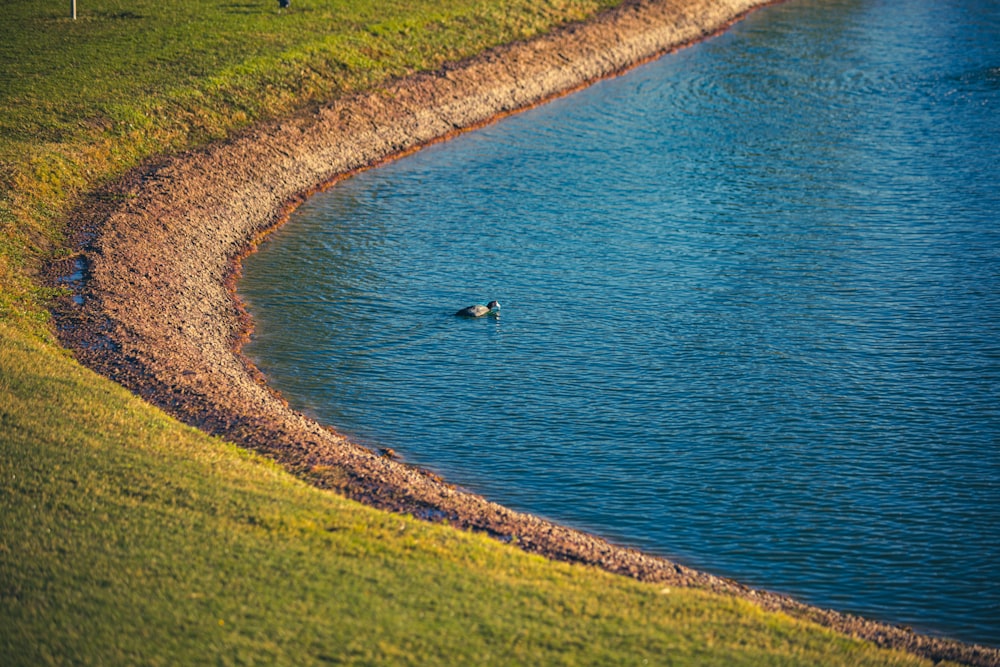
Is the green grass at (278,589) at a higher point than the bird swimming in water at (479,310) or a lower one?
higher

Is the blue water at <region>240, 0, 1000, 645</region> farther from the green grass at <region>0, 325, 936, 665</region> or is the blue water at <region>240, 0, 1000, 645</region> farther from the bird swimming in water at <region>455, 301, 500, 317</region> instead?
the green grass at <region>0, 325, 936, 665</region>

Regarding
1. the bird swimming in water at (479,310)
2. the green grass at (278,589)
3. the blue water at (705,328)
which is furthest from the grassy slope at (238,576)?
the bird swimming in water at (479,310)

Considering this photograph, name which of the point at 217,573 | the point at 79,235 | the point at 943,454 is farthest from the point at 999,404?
the point at 79,235

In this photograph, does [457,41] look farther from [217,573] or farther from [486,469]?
[217,573]

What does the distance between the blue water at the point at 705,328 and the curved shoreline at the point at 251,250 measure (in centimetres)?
111

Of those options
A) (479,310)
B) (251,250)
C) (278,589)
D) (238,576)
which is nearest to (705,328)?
(479,310)

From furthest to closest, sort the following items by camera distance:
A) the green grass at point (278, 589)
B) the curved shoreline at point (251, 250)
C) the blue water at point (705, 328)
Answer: the blue water at point (705, 328)
the curved shoreline at point (251, 250)
the green grass at point (278, 589)

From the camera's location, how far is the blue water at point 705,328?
832 inches

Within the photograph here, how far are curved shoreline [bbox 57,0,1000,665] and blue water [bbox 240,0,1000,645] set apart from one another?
3.65 ft

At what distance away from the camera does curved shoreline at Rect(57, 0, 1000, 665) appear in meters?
19.8

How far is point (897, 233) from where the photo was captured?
35.5 metres

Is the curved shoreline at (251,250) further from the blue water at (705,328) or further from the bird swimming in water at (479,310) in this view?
the bird swimming in water at (479,310)

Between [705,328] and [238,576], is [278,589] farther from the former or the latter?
[705,328]


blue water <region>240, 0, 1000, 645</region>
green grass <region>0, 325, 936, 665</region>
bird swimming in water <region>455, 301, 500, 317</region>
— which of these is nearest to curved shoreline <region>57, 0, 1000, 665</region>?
blue water <region>240, 0, 1000, 645</region>
